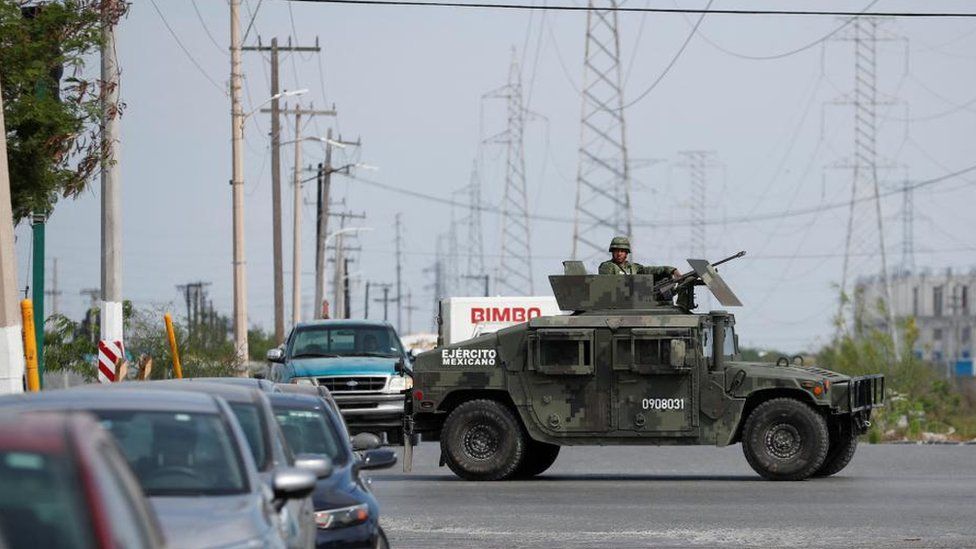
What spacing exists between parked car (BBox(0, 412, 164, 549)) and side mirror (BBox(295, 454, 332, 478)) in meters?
3.38

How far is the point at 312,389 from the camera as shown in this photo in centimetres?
1335

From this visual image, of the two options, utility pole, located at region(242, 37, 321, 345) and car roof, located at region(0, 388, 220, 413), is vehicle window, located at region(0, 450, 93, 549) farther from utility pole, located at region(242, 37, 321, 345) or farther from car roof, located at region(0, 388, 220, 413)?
utility pole, located at region(242, 37, 321, 345)

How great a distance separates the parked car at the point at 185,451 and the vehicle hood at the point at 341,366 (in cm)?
1859

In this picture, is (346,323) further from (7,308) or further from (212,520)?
(212,520)

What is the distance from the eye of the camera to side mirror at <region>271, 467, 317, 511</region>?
26.6ft

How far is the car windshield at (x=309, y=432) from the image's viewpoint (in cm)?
1199

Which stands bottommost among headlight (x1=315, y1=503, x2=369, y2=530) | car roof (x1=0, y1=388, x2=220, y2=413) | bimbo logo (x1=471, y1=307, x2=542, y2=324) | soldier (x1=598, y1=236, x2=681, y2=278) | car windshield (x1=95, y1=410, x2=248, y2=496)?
headlight (x1=315, y1=503, x2=369, y2=530)

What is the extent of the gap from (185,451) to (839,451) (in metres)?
15.8

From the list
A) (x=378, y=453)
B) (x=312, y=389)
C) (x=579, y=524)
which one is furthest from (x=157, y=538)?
(x=579, y=524)

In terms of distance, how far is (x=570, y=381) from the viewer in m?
23.2

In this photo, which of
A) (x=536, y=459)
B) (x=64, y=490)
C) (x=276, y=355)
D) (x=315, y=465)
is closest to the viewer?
(x=64, y=490)

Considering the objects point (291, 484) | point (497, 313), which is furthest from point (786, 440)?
point (497, 313)

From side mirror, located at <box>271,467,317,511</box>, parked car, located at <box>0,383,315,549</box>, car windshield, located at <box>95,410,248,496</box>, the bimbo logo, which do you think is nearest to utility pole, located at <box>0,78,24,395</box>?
parked car, located at <box>0,383,315,549</box>

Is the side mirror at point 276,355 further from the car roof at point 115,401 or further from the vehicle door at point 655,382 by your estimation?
the car roof at point 115,401
